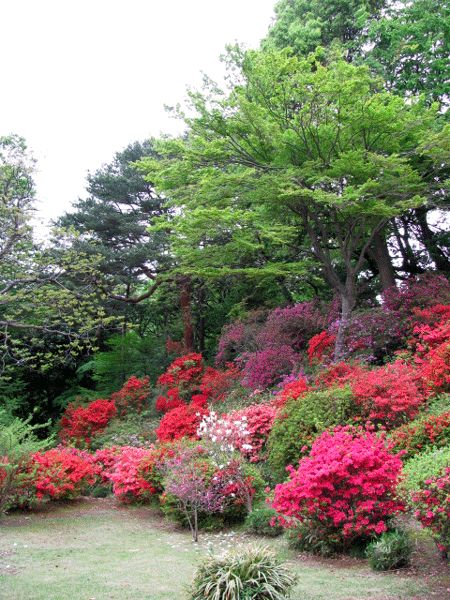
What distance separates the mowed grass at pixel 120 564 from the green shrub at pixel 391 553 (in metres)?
0.13

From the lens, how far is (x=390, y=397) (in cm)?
593

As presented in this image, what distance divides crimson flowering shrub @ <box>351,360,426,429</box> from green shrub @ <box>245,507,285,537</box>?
5.51 ft

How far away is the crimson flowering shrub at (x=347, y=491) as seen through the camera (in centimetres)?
396

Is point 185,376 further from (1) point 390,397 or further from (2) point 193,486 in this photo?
(1) point 390,397

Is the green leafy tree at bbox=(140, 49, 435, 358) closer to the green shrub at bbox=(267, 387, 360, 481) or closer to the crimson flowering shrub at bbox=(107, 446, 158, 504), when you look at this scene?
the green shrub at bbox=(267, 387, 360, 481)

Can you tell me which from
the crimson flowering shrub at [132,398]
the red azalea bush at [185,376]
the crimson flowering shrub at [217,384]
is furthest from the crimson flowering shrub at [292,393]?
the crimson flowering shrub at [132,398]

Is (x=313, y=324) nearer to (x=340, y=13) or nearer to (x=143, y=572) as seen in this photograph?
(x=143, y=572)

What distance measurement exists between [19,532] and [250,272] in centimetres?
683

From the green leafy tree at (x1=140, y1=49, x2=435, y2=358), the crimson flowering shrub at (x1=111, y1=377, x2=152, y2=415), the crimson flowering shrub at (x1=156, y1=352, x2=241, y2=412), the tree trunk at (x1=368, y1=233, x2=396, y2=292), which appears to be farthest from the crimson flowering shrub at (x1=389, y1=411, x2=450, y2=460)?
the crimson flowering shrub at (x1=111, y1=377, x2=152, y2=415)

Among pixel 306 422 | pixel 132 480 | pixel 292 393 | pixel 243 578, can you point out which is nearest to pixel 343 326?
pixel 292 393

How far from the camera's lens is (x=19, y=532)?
18.4ft

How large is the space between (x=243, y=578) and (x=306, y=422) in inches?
128

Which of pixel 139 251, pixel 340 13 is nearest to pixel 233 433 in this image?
pixel 139 251

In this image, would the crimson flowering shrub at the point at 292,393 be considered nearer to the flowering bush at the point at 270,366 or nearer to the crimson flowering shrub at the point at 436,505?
the flowering bush at the point at 270,366
